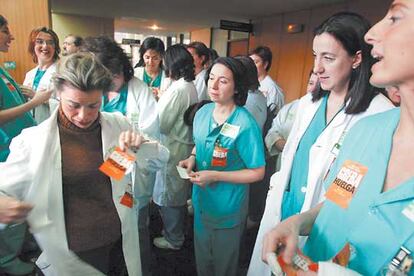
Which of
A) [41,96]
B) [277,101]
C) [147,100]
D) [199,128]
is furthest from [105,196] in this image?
[277,101]

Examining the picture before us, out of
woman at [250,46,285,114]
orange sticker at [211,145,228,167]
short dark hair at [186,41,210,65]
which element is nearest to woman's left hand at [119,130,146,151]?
orange sticker at [211,145,228,167]

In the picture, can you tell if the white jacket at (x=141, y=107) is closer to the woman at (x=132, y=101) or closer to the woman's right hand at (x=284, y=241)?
the woman at (x=132, y=101)

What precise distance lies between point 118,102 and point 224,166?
89cm

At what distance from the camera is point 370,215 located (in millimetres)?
762

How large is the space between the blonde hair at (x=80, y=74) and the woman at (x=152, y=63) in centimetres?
168

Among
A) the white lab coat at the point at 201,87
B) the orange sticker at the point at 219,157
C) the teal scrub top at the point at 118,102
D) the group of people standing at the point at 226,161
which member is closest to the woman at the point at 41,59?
the group of people standing at the point at 226,161

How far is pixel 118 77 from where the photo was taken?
185 centimetres

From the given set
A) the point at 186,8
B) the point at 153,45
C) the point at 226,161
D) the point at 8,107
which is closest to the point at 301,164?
the point at 226,161

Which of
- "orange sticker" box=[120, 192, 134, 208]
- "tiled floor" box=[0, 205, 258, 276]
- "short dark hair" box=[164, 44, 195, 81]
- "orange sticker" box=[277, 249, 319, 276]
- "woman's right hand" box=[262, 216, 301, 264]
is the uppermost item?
"short dark hair" box=[164, 44, 195, 81]

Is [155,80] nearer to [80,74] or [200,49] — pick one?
[200,49]

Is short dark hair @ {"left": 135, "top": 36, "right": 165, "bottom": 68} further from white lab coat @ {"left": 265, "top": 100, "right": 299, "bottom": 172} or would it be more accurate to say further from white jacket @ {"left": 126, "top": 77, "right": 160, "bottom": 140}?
white lab coat @ {"left": 265, "top": 100, "right": 299, "bottom": 172}

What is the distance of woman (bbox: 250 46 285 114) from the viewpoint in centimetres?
335

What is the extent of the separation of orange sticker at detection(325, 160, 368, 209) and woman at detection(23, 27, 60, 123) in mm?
2531

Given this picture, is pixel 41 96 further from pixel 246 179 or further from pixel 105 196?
pixel 246 179
